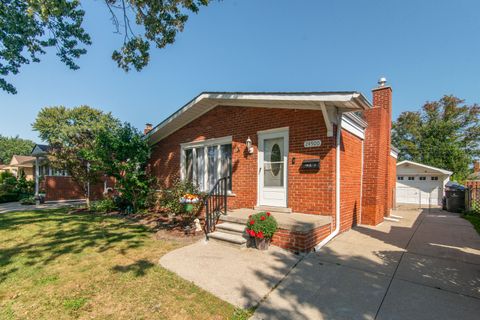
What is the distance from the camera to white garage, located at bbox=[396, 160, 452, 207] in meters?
15.9

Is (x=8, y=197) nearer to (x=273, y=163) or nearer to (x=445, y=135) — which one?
(x=273, y=163)

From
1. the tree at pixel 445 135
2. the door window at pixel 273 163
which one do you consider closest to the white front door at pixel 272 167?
the door window at pixel 273 163

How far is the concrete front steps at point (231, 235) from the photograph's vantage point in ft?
15.7

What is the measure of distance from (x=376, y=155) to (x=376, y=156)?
0.03 metres

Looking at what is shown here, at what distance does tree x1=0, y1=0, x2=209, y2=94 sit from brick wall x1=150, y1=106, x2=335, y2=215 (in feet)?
9.16

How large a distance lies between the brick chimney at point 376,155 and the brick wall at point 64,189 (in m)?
15.2

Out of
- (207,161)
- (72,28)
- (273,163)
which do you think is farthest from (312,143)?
(72,28)

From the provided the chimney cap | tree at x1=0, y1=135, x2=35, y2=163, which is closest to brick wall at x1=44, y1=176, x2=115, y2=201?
the chimney cap

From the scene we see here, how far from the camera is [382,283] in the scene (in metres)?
3.23

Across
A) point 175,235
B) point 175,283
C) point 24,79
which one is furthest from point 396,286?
point 24,79

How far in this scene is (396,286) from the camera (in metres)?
3.14

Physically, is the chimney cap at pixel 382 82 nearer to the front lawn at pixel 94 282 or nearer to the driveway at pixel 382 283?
the driveway at pixel 382 283

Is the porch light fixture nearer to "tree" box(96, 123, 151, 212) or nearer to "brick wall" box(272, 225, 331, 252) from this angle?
"brick wall" box(272, 225, 331, 252)

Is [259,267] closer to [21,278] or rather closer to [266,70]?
[21,278]
